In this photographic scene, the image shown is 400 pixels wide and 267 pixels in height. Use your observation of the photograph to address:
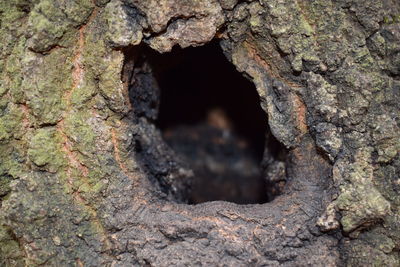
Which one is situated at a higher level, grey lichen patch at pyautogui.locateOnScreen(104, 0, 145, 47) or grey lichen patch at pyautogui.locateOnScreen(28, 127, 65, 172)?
grey lichen patch at pyautogui.locateOnScreen(104, 0, 145, 47)

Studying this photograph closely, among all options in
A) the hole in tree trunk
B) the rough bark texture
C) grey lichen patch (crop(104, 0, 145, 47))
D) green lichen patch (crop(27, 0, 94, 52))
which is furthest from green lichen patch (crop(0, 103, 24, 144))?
the hole in tree trunk

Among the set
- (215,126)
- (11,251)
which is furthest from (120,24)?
(215,126)

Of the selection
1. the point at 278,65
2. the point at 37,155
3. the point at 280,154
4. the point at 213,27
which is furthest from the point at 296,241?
the point at 37,155

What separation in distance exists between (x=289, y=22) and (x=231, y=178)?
1.08 m

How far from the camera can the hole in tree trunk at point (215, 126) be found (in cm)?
202

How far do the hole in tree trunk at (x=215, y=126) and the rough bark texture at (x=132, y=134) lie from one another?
654 mm

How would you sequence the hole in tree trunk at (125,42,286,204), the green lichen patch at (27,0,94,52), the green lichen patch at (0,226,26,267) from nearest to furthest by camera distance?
the green lichen patch at (27,0,94,52) < the green lichen patch at (0,226,26,267) < the hole in tree trunk at (125,42,286,204)

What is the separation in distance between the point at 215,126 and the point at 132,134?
1.04m

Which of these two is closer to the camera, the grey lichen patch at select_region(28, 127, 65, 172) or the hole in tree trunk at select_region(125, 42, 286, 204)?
the grey lichen patch at select_region(28, 127, 65, 172)

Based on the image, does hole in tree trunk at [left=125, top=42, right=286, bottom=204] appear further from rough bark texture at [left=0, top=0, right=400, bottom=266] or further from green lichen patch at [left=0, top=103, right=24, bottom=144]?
green lichen patch at [left=0, top=103, right=24, bottom=144]

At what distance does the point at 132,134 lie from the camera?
50.4 inches

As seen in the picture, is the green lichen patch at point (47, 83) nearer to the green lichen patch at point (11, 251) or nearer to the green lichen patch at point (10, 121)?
the green lichen patch at point (10, 121)

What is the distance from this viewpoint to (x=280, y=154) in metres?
1.50

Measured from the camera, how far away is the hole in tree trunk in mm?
2021
